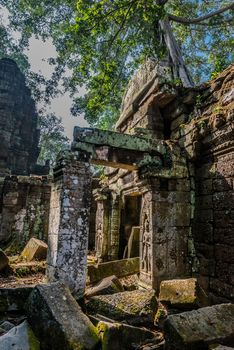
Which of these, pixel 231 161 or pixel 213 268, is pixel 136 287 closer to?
pixel 213 268

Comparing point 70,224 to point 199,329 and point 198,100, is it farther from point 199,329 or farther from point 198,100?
point 198,100

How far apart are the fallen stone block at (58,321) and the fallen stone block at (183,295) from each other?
141 cm

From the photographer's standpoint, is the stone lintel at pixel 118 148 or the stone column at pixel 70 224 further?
the stone lintel at pixel 118 148

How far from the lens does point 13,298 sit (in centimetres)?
355

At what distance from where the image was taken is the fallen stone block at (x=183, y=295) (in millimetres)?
3713

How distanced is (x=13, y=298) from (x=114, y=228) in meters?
4.78

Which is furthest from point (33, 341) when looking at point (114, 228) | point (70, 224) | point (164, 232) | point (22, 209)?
point (22, 209)

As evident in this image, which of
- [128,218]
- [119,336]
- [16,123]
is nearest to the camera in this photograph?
[119,336]

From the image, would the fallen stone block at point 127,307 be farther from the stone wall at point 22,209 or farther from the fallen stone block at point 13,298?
the stone wall at point 22,209

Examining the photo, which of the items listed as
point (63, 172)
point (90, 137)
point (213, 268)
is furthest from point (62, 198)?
point (213, 268)

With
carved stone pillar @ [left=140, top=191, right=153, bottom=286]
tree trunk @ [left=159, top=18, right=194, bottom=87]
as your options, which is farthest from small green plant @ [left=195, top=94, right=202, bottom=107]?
carved stone pillar @ [left=140, top=191, right=153, bottom=286]

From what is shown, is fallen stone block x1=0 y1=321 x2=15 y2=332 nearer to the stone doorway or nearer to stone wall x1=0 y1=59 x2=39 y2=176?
the stone doorway

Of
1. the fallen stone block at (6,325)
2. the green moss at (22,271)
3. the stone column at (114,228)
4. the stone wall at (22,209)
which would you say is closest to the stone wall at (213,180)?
the stone column at (114,228)

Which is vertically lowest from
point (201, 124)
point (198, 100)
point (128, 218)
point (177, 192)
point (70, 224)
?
point (70, 224)
